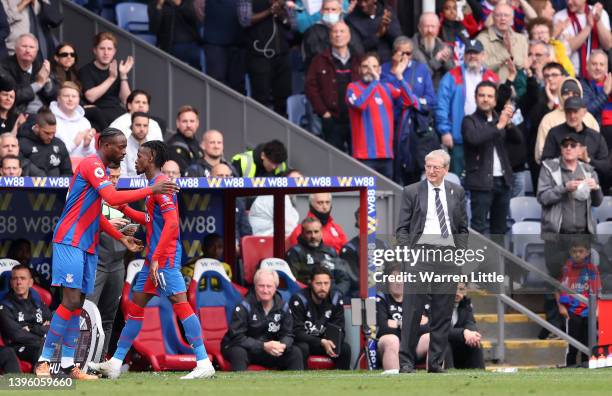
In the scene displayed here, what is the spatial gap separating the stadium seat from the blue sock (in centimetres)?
441

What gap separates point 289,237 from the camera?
17.5 m

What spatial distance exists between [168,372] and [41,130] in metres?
2.84

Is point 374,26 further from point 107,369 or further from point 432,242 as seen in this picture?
point 107,369

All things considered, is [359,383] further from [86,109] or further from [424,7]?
[424,7]

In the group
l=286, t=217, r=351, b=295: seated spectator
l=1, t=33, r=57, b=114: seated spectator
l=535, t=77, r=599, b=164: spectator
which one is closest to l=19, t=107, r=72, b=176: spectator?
l=1, t=33, r=57, b=114: seated spectator

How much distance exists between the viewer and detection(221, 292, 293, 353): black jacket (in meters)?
15.4

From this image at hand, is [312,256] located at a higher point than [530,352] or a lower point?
higher

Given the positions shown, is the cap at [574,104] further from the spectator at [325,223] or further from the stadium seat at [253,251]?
the stadium seat at [253,251]

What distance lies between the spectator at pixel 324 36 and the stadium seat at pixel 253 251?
2.73 metres

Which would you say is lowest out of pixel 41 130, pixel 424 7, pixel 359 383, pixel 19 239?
pixel 359 383

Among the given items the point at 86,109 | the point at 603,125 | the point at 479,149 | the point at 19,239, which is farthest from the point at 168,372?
the point at 603,125

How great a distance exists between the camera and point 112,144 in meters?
12.6

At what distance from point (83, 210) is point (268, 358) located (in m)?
3.39

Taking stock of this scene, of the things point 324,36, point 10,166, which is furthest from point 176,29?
point 10,166
